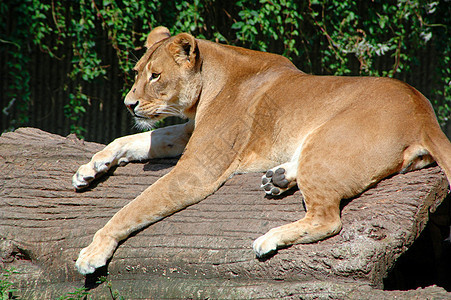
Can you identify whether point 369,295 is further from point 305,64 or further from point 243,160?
point 305,64

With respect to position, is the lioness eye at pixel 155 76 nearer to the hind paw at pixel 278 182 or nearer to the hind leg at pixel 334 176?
the hind paw at pixel 278 182

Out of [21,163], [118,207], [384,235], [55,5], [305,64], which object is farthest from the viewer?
[305,64]

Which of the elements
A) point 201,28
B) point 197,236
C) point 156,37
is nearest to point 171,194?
point 197,236

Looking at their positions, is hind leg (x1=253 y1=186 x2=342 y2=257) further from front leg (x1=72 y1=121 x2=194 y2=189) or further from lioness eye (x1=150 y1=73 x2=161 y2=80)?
lioness eye (x1=150 y1=73 x2=161 y2=80)

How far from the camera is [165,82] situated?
3.86 metres

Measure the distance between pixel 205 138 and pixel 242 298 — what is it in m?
1.21

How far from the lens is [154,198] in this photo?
3.33 m

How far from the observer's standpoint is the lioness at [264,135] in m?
2.85

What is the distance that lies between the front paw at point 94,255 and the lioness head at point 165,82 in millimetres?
1044

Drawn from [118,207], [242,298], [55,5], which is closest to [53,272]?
[118,207]

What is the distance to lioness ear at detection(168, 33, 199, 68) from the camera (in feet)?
12.4

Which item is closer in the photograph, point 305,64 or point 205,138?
point 205,138

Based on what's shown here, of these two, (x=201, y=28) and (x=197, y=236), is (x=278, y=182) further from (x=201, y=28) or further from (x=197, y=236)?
(x=201, y=28)

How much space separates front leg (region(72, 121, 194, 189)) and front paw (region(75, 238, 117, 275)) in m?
0.66
